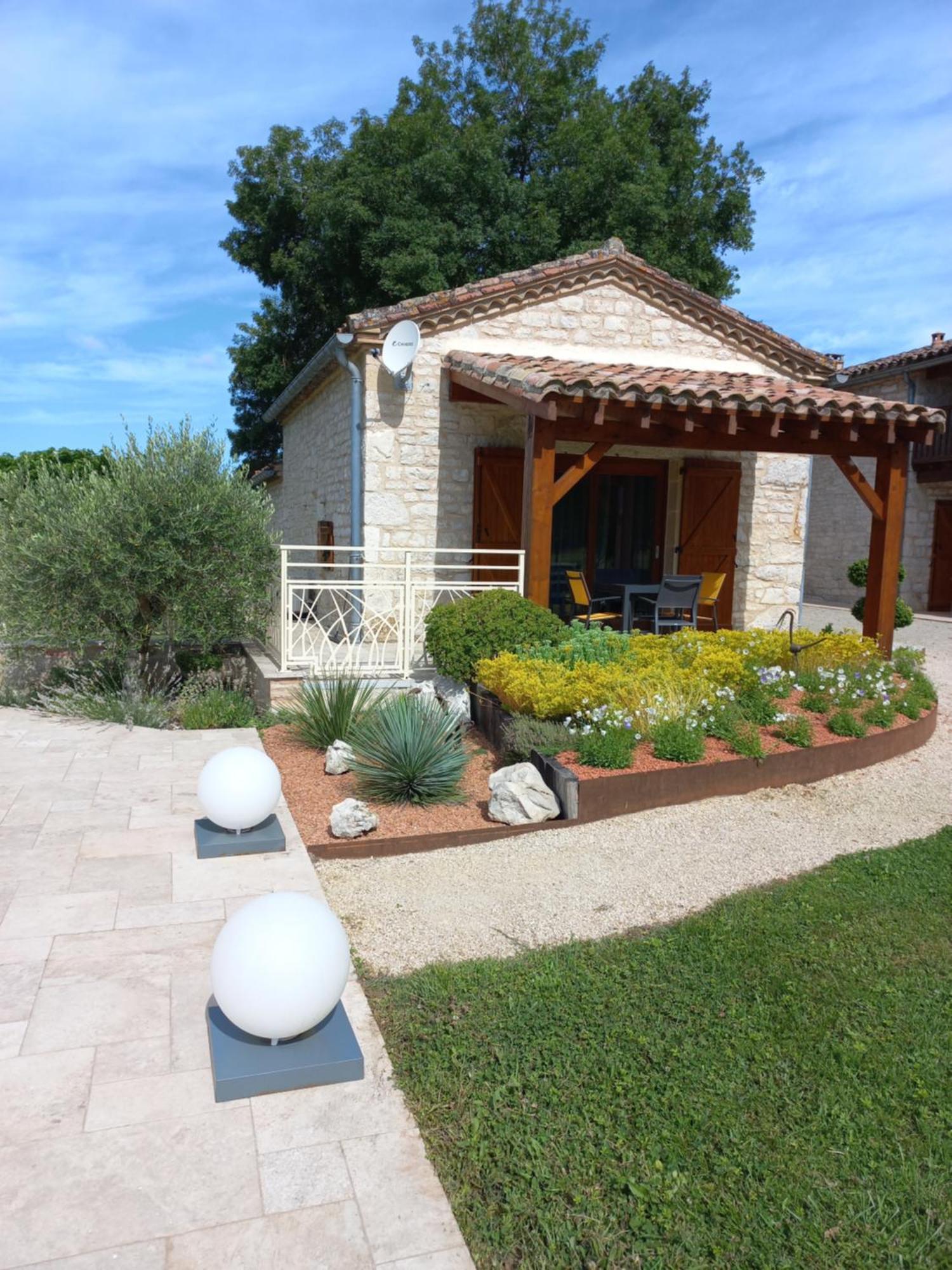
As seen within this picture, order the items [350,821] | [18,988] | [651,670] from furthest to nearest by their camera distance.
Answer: [651,670] → [350,821] → [18,988]

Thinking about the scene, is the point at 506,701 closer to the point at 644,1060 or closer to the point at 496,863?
the point at 496,863

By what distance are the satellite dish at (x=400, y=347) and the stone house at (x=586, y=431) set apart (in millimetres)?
170

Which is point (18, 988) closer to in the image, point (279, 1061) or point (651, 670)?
point (279, 1061)

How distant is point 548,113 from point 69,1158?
21.8 metres

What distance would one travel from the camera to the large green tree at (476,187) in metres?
17.4

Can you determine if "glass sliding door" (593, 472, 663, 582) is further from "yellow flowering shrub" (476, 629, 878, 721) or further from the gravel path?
the gravel path

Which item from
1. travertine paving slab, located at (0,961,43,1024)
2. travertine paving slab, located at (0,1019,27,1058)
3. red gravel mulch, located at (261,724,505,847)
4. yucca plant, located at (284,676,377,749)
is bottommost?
red gravel mulch, located at (261,724,505,847)

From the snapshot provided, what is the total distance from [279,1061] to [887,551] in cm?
829

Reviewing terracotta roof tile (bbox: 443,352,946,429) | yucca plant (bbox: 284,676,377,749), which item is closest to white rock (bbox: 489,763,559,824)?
yucca plant (bbox: 284,676,377,749)

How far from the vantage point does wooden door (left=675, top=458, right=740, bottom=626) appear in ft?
37.1

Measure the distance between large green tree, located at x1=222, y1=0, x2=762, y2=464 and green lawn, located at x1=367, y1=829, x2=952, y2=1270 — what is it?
15691 millimetres

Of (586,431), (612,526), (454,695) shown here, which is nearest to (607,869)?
(454,695)

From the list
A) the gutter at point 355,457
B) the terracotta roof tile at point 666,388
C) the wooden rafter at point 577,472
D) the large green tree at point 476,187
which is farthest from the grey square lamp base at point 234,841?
the large green tree at point 476,187

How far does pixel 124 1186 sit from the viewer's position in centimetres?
230
